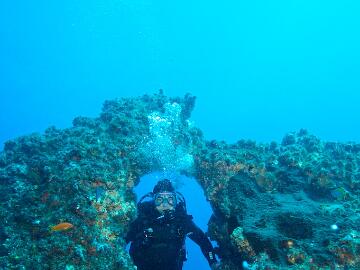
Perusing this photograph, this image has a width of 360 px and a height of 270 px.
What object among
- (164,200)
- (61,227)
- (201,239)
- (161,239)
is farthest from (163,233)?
(61,227)

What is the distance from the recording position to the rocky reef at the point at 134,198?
21.0ft

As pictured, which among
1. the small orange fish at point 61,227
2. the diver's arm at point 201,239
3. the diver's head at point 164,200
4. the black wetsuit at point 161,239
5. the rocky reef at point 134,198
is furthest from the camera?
the diver's head at point 164,200

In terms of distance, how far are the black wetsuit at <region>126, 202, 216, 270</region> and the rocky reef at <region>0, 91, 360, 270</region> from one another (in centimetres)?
67

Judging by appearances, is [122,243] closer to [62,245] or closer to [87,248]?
[87,248]

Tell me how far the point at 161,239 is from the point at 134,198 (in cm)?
132

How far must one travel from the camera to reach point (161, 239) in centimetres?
904

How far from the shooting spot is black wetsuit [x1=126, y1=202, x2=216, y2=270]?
895 cm

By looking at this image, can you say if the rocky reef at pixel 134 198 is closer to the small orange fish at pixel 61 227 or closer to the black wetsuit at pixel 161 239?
the small orange fish at pixel 61 227

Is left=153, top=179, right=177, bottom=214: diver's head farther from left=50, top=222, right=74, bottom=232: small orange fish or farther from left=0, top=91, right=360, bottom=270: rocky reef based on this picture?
left=50, top=222, right=74, bottom=232: small orange fish

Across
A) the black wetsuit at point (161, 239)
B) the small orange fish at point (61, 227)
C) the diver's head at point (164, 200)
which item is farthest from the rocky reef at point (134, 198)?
the diver's head at point (164, 200)

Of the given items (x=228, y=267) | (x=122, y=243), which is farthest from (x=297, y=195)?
(x=122, y=243)

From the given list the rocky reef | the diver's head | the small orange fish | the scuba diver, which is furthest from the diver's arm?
the small orange fish

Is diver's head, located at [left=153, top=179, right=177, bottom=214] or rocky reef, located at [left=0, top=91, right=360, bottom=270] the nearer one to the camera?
rocky reef, located at [left=0, top=91, right=360, bottom=270]

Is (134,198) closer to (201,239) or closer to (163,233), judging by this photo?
(163,233)
